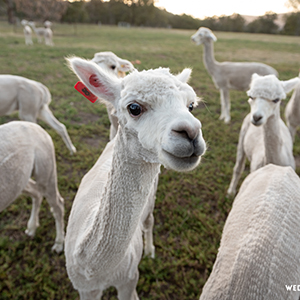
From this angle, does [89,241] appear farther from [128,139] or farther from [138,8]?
[138,8]

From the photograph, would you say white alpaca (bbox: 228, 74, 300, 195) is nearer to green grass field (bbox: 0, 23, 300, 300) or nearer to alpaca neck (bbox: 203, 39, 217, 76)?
green grass field (bbox: 0, 23, 300, 300)

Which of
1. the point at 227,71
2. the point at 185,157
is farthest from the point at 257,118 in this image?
the point at 227,71

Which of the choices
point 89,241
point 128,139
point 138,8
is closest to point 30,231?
point 89,241

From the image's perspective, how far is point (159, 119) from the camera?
1.16 m

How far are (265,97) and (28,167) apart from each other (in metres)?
3.08

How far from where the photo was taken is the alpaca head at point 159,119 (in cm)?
108

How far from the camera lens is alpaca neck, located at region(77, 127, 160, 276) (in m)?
1.40

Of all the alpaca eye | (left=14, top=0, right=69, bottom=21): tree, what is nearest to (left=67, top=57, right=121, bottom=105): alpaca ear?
the alpaca eye

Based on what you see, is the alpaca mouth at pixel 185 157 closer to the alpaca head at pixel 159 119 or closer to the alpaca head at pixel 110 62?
Result: the alpaca head at pixel 159 119

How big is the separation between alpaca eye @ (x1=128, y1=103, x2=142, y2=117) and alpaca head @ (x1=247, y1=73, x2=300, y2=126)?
207 cm

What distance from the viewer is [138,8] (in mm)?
60094

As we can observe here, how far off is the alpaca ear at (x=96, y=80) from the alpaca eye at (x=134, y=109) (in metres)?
0.27

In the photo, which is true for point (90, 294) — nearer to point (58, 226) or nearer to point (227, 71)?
point (58, 226)

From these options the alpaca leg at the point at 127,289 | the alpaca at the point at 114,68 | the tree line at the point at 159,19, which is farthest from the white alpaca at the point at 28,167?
the tree line at the point at 159,19
